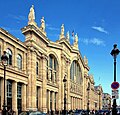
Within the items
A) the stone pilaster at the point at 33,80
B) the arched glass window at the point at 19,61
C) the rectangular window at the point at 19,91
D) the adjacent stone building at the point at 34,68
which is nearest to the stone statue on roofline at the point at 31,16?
the adjacent stone building at the point at 34,68

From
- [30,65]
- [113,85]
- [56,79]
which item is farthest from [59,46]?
[113,85]

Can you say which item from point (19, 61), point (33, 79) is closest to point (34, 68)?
point (33, 79)

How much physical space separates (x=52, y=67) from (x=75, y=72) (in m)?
26.0

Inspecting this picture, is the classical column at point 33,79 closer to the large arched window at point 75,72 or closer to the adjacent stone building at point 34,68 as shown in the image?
the adjacent stone building at point 34,68

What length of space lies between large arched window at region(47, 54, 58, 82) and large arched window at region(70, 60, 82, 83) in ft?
57.7

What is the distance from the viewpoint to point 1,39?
44.1 meters

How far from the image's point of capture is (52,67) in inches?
2746

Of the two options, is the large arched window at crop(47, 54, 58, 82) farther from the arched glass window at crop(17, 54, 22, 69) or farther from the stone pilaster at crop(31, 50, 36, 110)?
the arched glass window at crop(17, 54, 22, 69)

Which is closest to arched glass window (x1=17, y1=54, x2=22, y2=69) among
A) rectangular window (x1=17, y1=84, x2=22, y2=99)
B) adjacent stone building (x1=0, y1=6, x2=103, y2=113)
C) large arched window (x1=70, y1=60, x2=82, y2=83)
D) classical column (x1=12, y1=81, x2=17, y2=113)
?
adjacent stone building (x1=0, y1=6, x2=103, y2=113)

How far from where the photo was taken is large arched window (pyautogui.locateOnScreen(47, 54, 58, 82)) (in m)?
67.5

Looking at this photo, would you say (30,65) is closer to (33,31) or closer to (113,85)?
(33,31)

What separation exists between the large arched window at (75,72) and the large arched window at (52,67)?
17.6 m

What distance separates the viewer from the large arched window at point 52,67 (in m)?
67.5

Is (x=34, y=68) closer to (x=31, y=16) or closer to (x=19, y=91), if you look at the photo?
(x=19, y=91)
